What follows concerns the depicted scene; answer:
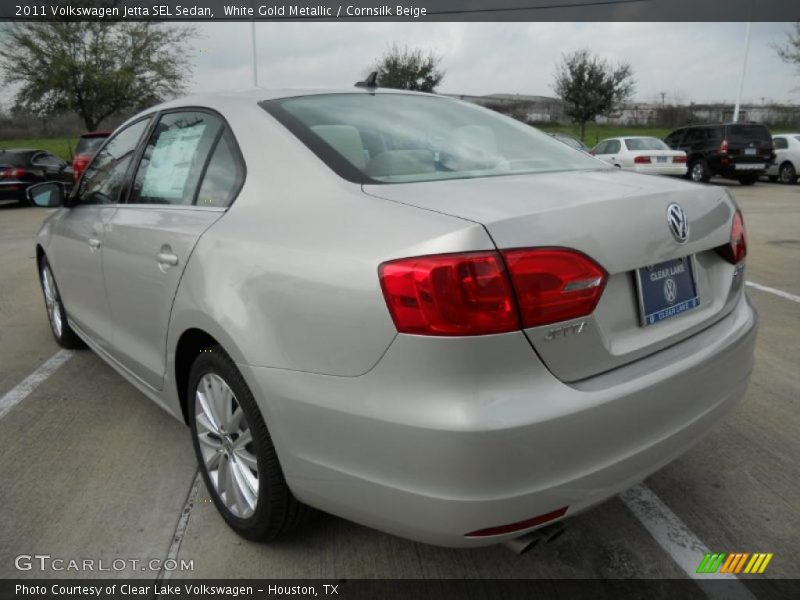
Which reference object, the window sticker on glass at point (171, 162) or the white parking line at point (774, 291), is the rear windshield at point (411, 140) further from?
the white parking line at point (774, 291)

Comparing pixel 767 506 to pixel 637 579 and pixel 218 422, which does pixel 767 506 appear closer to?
pixel 637 579

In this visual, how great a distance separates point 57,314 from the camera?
169 inches

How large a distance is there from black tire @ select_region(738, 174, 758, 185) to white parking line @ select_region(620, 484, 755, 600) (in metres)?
18.1

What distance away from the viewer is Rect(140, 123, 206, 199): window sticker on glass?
8.50ft

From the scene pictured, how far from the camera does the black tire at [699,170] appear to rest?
18.3 metres

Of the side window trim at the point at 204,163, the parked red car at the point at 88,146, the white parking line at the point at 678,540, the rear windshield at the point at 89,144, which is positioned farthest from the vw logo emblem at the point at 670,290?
the rear windshield at the point at 89,144

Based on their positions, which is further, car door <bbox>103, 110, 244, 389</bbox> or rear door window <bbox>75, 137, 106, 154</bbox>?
rear door window <bbox>75, 137, 106, 154</bbox>

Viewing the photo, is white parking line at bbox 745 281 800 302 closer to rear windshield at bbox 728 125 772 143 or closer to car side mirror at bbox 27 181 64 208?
car side mirror at bbox 27 181 64 208

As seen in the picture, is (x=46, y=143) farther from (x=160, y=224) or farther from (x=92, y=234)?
(x=160, y=224)

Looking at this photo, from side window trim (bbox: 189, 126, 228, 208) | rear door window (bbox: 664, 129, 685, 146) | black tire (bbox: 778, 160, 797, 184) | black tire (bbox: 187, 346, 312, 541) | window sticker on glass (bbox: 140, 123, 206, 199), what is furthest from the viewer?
rear door window (bbox: 664, 129, 685, 146)

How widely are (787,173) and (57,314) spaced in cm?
1999

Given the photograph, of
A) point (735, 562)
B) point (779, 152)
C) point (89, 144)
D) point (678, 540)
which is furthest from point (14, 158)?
point (779, 152)

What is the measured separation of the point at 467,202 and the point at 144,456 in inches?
82.0

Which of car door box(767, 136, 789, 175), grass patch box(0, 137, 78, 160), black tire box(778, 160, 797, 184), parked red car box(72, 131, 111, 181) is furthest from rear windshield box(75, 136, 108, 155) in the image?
black tire box(778, 160, 797, 184)
